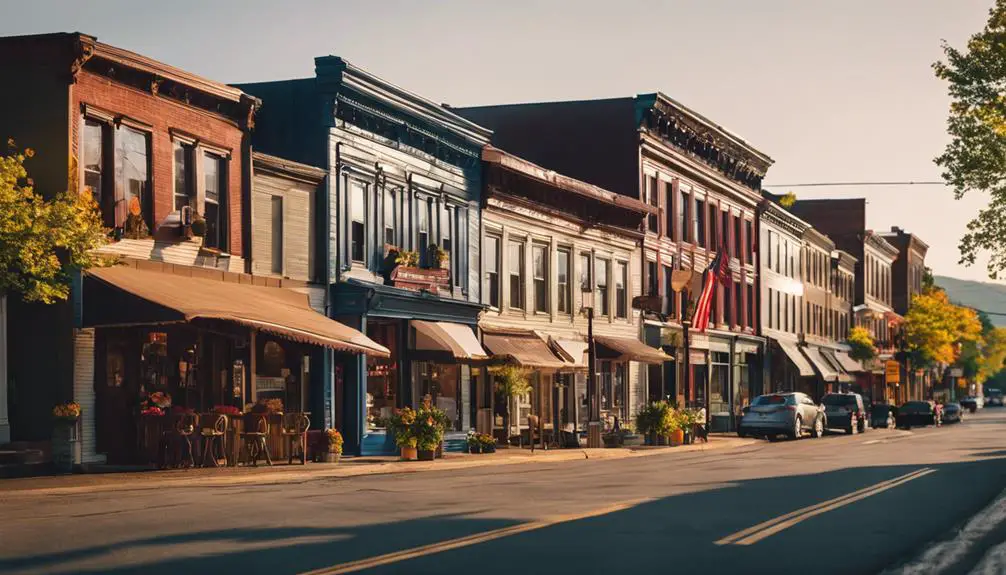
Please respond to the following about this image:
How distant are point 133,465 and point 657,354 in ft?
90.2

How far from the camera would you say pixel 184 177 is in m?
30.5

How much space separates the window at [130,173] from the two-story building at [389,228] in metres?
6.43

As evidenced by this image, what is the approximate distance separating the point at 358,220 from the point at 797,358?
48191 mm

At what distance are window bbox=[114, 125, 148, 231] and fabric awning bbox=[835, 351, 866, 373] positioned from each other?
234ft

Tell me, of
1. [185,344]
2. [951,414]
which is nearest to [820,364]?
[951,414]

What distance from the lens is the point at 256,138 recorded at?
118 ft

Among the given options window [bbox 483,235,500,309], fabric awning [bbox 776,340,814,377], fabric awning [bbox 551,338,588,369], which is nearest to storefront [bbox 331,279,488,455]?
window [bbox 483,235,500,309]

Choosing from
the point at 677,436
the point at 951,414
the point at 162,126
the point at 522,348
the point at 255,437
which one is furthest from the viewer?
the point at 951,414

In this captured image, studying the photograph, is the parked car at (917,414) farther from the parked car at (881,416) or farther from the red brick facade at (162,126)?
the red brick facade at (162,126)

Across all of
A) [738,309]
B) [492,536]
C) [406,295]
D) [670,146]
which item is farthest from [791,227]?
[492,536]

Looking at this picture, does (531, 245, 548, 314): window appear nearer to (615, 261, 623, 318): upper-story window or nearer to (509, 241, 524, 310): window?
(509, 241, 524, 310): window

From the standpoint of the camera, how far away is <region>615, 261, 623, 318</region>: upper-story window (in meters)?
53.3

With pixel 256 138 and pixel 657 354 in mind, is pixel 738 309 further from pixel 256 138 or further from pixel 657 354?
pixel 256 138

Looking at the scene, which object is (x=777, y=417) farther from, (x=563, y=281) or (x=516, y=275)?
(x=516, y=275)
